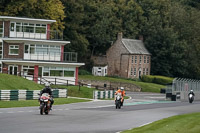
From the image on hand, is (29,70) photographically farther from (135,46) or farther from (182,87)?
(135,46)

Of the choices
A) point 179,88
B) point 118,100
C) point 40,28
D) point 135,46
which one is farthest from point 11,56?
point 135,46

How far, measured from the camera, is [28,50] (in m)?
63.0

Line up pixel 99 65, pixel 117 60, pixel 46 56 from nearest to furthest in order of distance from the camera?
pixel 46 56 → pixel 99 65 → pixel 117 60

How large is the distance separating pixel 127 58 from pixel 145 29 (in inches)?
373

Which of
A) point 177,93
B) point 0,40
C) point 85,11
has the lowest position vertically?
point 177,93

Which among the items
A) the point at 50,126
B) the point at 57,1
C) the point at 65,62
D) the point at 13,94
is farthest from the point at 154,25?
the point at 50,126

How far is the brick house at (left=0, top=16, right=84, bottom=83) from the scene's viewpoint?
62.4 meters

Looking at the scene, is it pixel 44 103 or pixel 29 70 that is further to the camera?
pixel 29 70

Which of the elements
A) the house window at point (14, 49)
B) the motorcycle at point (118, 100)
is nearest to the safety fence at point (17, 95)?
the motorcycle at point (118, 100)

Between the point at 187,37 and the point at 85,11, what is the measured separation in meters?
21.4

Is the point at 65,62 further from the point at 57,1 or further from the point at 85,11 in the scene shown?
the point at 85,11

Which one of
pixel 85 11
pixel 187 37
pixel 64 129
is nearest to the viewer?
pixel 64 129

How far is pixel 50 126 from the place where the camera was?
19828 mm

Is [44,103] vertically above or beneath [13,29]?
beneath
